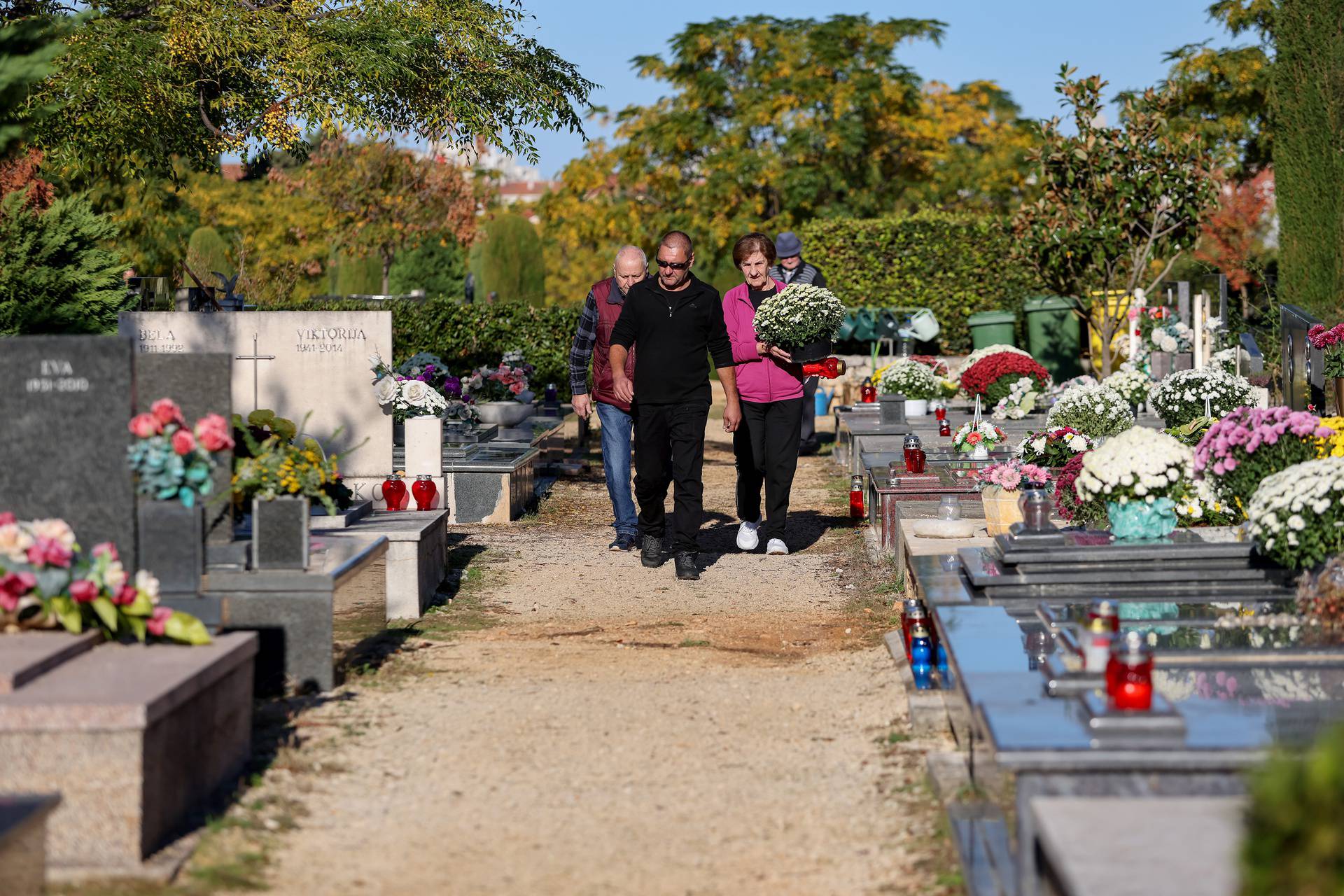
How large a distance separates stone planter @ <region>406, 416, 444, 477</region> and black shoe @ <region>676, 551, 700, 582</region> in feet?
6.49

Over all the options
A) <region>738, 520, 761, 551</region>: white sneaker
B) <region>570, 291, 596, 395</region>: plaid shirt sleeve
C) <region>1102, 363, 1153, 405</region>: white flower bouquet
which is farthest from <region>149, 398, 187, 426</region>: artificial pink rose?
<region>1102, 363, 1153, 405</region>: white flower bouquet

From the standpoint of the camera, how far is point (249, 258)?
37.2 metres

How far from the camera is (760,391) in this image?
9242 mm

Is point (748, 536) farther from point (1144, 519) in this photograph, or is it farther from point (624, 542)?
point (1144, 519)

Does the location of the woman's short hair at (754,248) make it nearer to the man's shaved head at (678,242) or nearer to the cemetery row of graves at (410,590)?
the man's shaved head at (678,242)

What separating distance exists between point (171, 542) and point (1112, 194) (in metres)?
11.6

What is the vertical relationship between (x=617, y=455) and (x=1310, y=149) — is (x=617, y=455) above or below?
below

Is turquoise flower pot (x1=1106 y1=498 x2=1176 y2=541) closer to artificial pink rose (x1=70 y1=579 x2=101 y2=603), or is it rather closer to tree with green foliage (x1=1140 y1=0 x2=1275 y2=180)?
artificial pink rose (x1=70 y1=579 x2=101 y2=603)

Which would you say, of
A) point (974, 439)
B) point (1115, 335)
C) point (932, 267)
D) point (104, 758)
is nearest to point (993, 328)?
point (932, 267)

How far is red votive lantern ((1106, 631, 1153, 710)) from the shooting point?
4188 mm

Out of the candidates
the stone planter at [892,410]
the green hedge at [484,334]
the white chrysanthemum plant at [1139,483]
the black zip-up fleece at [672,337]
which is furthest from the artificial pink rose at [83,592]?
the green hedge at [484,334]

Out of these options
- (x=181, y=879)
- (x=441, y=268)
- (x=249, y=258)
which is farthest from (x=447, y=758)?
(x=441, y=268)

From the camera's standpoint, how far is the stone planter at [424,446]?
9.99m

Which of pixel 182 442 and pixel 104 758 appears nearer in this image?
pixel 104 758
